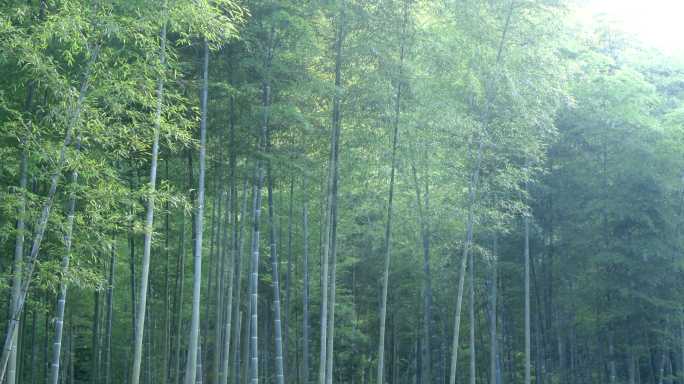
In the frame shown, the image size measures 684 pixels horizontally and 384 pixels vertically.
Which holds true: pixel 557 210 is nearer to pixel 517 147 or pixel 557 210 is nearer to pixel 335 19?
pixel 517 147

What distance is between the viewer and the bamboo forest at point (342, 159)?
570 centimetres

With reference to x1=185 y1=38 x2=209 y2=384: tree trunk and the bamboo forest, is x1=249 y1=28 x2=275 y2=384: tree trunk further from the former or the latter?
x1=185 y1=38 x2=209 y2=384: tree trunk

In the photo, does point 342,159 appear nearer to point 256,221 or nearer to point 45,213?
point 256,221

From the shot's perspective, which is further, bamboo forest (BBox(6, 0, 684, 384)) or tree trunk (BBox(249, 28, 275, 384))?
tree trunk (BBox(249, 28, 275, 384))

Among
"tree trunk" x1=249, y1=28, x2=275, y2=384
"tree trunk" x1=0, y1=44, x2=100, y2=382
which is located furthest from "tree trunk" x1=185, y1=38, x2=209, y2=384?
"tree trunk" x1=0, y1=44, x2=100, y2=382

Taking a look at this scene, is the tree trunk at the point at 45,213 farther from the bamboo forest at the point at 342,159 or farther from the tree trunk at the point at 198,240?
the tree trunk at the point at 198,240

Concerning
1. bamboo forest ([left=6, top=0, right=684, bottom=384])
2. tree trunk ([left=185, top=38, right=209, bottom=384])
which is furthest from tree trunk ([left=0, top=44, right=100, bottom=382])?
tree trunk ([left=185, top=38, right=209, bottom=384])

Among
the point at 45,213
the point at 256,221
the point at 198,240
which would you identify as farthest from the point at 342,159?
the point at 45,213

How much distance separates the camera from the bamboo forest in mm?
5695

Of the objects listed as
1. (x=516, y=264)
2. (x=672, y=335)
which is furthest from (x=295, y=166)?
(x=672, y=335)

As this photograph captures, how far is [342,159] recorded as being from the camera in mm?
9367

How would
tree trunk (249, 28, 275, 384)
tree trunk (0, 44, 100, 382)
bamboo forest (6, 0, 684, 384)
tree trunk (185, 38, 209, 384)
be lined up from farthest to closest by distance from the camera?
tree trunk (249, 28, 275, 384)
tree trunk (185, 38, 209, 384)
bamboo forest (6, 0, 684, 384)
tree trunk (0, 44, 100, 382)

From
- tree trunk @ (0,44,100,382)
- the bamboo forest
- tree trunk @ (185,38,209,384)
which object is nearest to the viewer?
tree trunk @ (0,44,100,382)

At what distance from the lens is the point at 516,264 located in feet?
42.3
